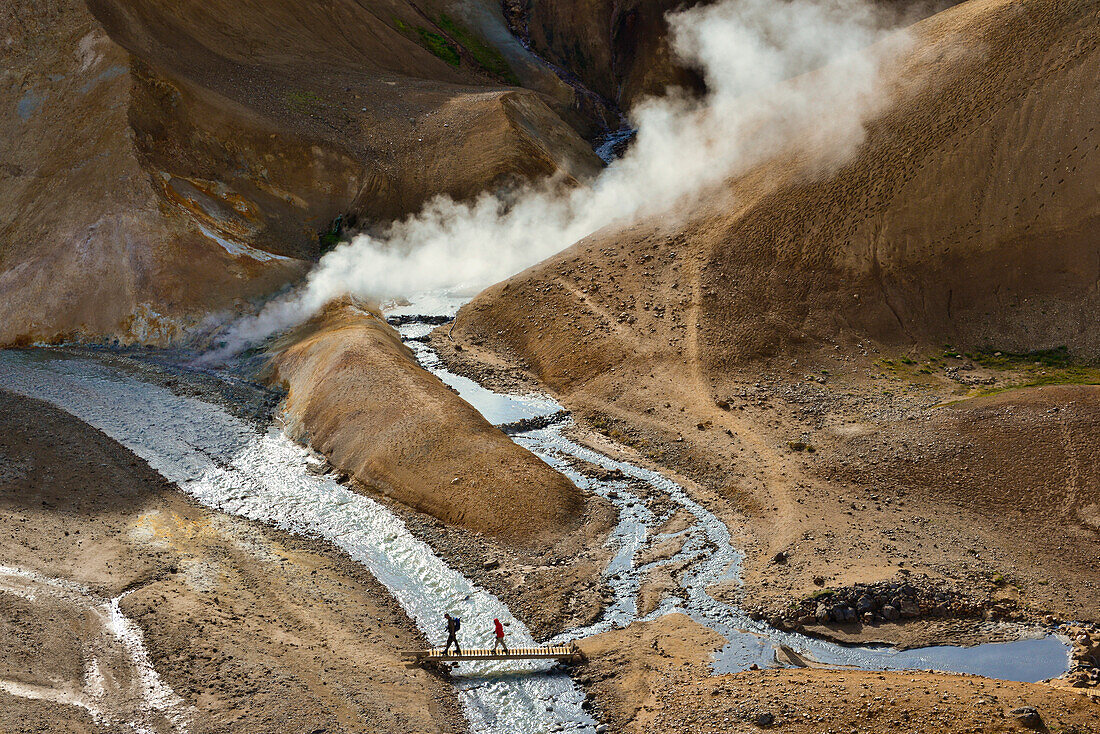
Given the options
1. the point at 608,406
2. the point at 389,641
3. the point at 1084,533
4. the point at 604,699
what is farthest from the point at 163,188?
the point at 1084,533

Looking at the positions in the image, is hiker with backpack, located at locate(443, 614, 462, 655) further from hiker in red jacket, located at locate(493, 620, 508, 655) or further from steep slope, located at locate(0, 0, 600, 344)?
steep slope, located at locate(0, 0, 600, 344)

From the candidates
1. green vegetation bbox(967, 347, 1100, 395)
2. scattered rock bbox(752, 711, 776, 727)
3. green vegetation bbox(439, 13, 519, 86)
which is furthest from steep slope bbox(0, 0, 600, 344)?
scattered rock bbox(752, 711, 776, 727)

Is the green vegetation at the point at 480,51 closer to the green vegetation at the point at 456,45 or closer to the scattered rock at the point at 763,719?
the green vegetation at the point at 456,45

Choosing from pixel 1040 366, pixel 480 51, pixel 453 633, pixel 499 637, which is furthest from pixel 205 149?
pixel 1040 366

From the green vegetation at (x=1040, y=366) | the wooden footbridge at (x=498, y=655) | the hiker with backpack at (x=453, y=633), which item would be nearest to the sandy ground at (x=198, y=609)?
the wooden footbridge at (x=498, y=655)

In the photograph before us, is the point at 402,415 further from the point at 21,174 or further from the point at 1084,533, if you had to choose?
the point at 21,174
